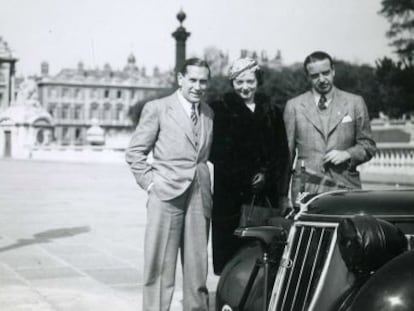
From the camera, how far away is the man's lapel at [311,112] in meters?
4.62

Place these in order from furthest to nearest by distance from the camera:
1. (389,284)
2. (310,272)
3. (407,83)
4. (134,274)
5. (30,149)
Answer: (30,149), (407,83), (134,274), (310,272), (389,284)

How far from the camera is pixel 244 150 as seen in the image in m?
4.64

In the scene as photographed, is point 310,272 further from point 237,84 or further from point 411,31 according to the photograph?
point 411,31

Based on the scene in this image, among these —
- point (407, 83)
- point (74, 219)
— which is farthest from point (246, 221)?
point (407, 83)

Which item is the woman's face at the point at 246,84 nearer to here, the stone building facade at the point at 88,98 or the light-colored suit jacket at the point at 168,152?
the light-colored suit jacket at the point at 168,152

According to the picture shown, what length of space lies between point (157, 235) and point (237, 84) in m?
1.10

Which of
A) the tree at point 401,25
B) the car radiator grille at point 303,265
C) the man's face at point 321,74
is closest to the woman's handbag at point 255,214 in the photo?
the man's face at point 321,74

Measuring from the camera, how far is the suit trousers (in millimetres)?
4414

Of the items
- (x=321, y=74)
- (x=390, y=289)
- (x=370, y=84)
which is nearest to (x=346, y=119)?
(x=321, y=74)

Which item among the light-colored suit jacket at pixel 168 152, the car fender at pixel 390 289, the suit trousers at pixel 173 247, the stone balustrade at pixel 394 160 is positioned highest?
the light-colored suit jacket at pixel 168 152

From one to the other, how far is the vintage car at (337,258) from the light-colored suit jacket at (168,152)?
2.35 ft

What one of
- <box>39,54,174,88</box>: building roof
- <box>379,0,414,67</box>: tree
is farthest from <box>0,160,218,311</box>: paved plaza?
<box>39,54,174,88</box>: building roof

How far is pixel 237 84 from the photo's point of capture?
15.3 ft

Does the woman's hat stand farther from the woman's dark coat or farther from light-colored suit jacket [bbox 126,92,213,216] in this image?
light-colored suit jacket [bbox 126,92,213,216]
